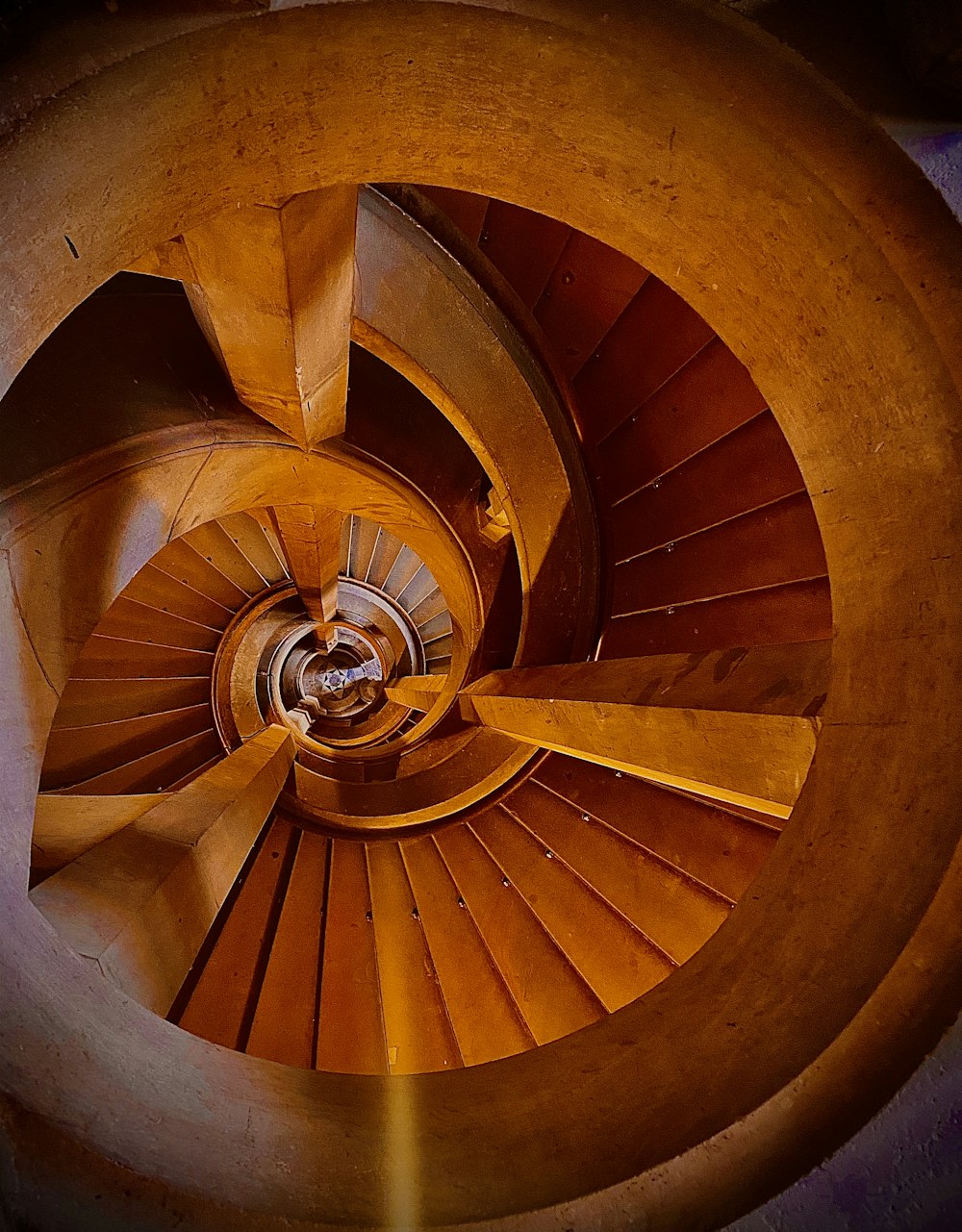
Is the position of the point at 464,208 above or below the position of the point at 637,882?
above

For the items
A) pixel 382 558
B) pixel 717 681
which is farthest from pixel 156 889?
pixel 382 558

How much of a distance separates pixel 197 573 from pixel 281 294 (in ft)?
23.0

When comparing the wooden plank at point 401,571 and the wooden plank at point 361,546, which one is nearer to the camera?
the wooden plank at point 361,546

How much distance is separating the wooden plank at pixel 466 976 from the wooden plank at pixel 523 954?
8cm

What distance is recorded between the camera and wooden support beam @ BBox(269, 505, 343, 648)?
632 centimetres

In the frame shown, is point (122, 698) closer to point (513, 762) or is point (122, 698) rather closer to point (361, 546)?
point (361, 546)

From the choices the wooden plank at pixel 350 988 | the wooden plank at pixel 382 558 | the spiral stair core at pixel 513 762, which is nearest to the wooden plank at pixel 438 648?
the wooden plank at pixel 382 558

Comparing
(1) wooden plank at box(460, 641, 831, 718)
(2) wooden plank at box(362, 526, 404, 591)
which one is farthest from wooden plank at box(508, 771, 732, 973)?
(2) wooden plank at box(362, 526, 404, 591)

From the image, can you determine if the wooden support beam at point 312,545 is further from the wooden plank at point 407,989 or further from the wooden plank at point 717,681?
the wooden plank at point 717,681

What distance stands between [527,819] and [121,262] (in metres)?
4.71

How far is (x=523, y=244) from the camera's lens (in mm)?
4441

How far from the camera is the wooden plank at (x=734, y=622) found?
13.1 feet

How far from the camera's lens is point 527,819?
19.0 ft

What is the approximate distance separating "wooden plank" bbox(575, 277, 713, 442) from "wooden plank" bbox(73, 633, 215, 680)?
5.35 metres
